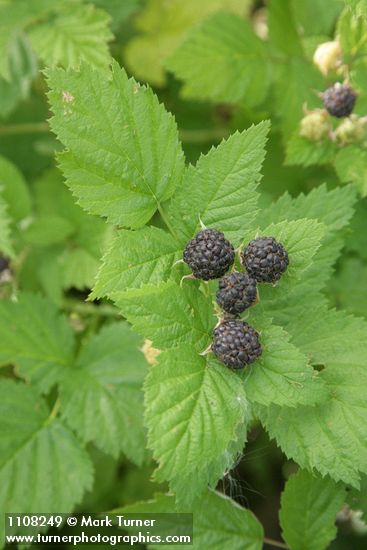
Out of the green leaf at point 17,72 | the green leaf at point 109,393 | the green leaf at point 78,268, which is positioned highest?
Answer: the green leaf at point 17,72

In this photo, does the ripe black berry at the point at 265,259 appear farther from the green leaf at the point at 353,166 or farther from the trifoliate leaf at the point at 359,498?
the trifoliate leaf at the point at 359,498

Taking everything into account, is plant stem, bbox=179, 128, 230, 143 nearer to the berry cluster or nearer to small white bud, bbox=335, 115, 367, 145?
small white bud, bbox=335, 115, 367, 145

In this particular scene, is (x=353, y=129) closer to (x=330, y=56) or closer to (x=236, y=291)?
(x=330, y=56)

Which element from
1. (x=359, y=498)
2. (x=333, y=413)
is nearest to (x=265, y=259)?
(x=333, y=413)

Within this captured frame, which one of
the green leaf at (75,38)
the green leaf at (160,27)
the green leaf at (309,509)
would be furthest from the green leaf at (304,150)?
the green leaf at (160,27)

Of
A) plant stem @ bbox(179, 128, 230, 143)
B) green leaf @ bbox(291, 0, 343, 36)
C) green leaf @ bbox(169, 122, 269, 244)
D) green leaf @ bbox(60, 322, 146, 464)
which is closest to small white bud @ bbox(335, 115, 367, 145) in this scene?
green leaf @ bbox(169, 122, 269, 244)

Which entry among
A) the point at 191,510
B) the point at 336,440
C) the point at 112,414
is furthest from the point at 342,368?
the point at 112,414
